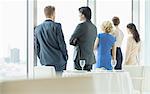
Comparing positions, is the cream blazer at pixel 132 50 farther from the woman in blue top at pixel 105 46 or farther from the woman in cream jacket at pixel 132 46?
the woman in blue top at pixel 105 46

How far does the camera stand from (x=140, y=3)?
732 cm

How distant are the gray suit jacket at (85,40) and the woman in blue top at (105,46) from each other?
0.09 metres

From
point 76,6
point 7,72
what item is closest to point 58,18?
point 76,6

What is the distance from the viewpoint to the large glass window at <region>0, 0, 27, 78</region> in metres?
5.04

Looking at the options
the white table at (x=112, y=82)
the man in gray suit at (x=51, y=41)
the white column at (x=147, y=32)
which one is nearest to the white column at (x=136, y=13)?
the white column at (x=147, y=32)

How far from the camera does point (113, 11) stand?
6816 millimetres

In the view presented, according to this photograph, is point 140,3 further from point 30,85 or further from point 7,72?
point 30,85

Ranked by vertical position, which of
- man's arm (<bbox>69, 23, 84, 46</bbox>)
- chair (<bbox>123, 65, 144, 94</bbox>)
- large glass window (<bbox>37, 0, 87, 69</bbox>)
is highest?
large glass window (<bbox>37, 0, 87, 69</bbox>)

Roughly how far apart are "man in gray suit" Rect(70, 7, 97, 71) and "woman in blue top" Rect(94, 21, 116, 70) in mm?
85

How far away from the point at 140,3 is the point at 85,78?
5.89 m

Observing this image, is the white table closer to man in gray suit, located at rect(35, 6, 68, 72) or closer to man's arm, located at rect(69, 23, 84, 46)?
man's arm, located at rect(69, 23, 84, 46)

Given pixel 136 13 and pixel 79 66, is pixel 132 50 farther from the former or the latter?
pixel 136 13

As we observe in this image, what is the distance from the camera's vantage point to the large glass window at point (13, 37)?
5043 millimetres

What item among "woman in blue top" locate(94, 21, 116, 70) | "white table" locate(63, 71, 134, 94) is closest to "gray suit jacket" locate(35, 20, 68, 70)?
"woman in blue top" locate(94, 21, 116, 70)
